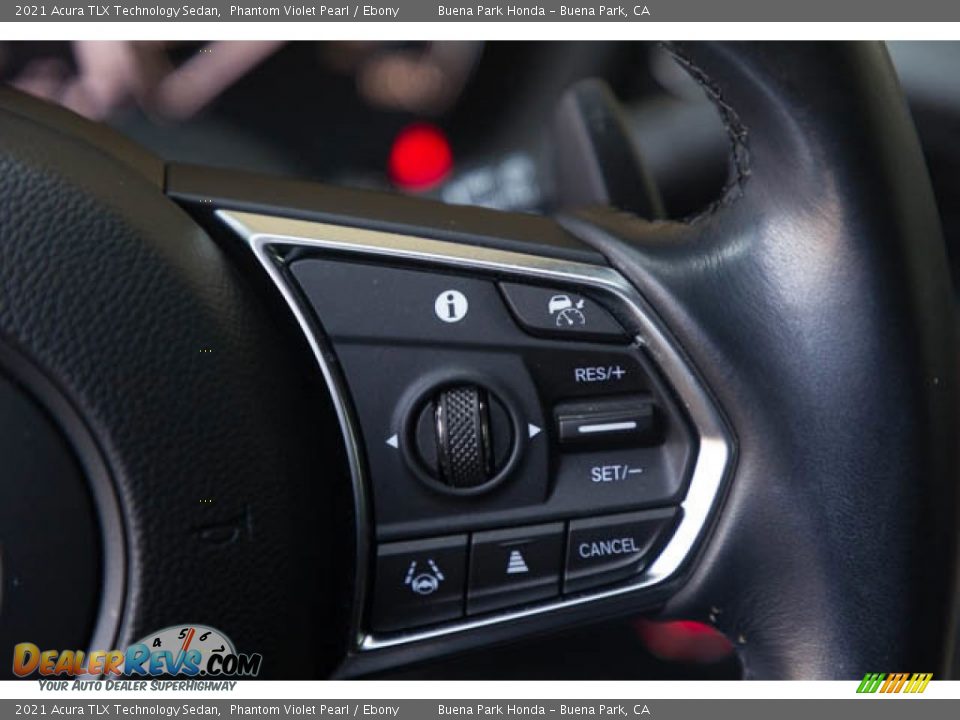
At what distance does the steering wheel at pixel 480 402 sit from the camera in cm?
66

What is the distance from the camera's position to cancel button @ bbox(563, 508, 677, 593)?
2.46ft

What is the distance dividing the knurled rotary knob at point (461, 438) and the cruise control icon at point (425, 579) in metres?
0.06

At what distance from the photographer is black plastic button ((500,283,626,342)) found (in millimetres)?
743

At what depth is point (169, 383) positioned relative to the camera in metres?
0.67

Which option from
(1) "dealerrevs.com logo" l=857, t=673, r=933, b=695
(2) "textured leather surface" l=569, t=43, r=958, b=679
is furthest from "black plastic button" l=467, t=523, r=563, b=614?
(1) "dealerrevs.com logo" l=857, t=673, r=933, b=695

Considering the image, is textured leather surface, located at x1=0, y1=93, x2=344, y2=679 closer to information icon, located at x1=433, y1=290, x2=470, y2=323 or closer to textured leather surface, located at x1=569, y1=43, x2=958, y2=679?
information icon, located at x1=433, y1=290, x2=470, y2=323

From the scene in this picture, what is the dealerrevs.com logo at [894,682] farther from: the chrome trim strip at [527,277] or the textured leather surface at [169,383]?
the textured leather surface at [169,383]

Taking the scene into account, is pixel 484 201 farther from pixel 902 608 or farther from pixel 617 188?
pixel 902 608

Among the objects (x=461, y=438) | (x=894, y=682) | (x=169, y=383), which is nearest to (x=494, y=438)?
(x=461, y=438)

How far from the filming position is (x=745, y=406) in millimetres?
726

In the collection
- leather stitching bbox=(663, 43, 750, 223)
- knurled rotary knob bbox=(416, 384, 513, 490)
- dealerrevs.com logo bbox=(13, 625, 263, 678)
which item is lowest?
dealerrevs.com logo bbox=(13, 625, 263, 678)

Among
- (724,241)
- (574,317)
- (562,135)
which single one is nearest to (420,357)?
(574,317)

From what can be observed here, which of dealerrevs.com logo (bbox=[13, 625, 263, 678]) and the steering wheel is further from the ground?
the steering wheel

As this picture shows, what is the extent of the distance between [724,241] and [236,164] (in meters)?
1.27
